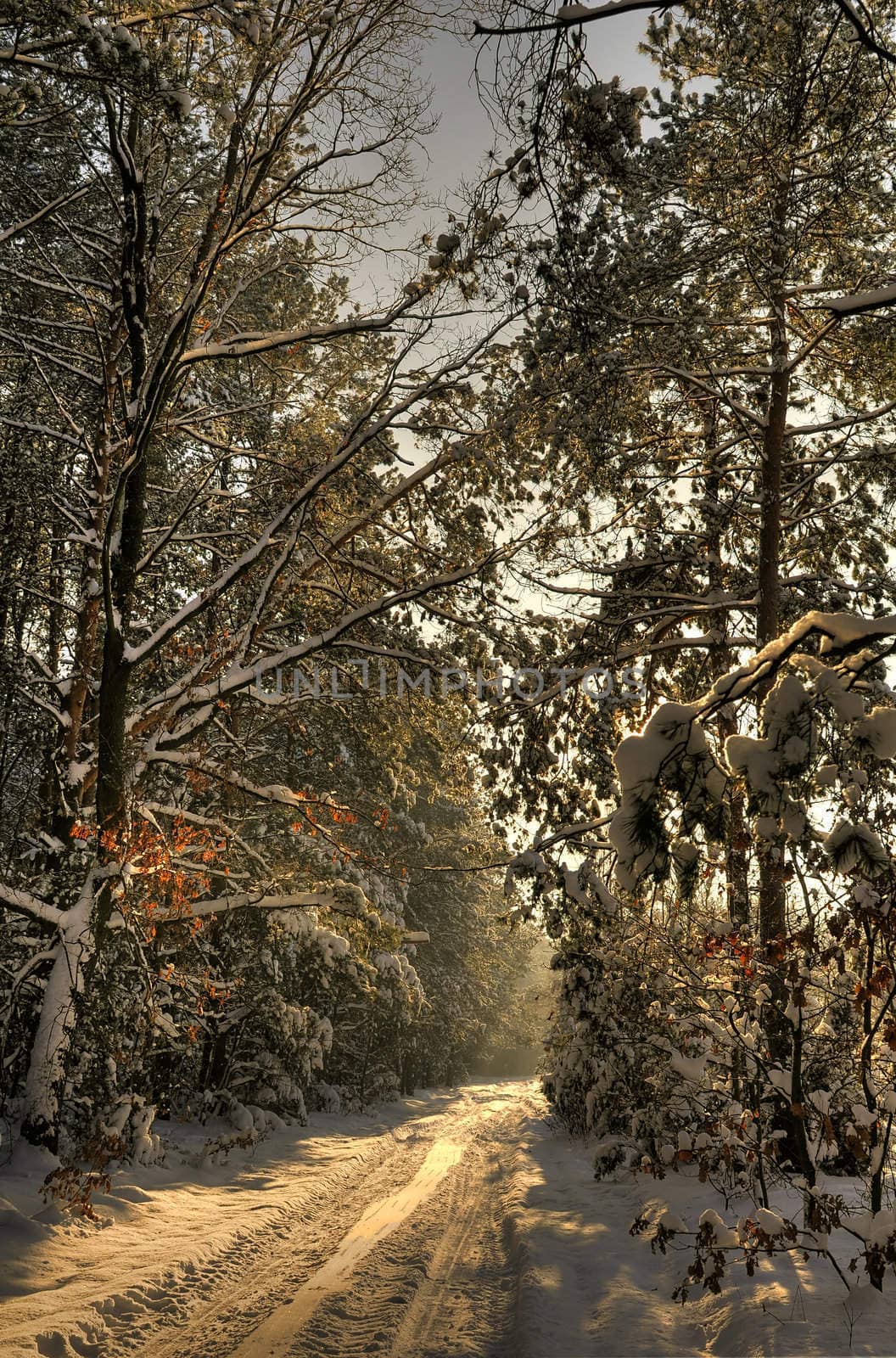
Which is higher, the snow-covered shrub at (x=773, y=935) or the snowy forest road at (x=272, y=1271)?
the snow-covered shrub at (x=773, y=935)

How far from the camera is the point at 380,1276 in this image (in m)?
6.82

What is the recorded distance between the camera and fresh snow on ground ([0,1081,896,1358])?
16.7ft

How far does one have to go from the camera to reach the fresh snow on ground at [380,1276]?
5090 millimetres

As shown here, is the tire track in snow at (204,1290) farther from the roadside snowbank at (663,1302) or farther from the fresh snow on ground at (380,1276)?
the roadside snowbank at (663,1302)

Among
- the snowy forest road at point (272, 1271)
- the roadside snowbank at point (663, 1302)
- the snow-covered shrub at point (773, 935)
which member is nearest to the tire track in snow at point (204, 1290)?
the snowy forest road at point (272, 1271)

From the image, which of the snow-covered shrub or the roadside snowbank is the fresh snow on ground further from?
the snow-covered shrub

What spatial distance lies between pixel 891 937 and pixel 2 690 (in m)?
9.98

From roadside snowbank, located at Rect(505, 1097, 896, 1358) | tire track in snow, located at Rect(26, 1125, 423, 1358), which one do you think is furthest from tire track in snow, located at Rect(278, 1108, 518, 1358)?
tire track in snow, located at Rect(26, 1125, 423, 1358)

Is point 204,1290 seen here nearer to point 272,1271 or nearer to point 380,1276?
point 272,1271

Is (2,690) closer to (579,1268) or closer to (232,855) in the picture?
(232,855)

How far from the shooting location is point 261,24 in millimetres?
6773

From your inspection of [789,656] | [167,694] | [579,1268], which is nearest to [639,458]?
[167,694]

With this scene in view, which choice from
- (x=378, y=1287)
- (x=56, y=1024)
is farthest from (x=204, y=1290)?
(x=56, y=1024)

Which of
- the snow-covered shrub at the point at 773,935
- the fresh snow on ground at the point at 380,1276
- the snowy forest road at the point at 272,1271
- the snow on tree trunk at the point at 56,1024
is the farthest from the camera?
the snow on tree trunk at the point at 56,1024
